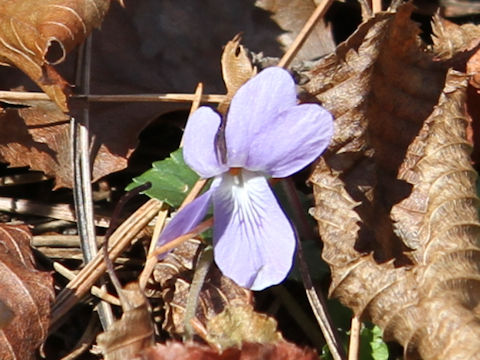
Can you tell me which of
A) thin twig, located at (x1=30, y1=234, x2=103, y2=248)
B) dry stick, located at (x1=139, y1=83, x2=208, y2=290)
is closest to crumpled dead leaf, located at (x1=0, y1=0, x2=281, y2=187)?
thin twig, located at (x1=30, y1=234, x2=103, y2=248)

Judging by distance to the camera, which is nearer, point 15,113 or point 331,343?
point 331,343

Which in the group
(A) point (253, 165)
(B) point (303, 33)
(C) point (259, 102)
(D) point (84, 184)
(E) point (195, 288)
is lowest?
(E) point (195, 288)

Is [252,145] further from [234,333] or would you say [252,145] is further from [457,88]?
[457,88]

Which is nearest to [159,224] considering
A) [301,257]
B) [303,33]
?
[301,257]

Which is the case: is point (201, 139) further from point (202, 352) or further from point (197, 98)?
point (197, 98)

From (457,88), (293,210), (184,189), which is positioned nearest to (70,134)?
(184,189)

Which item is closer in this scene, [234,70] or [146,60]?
[234,70]

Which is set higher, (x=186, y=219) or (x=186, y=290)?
(x=186, y=219)

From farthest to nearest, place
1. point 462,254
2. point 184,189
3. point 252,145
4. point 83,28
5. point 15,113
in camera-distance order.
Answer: point 15,113 < point 83,28 < point 184,189 < point 462,254 < point 252,145
